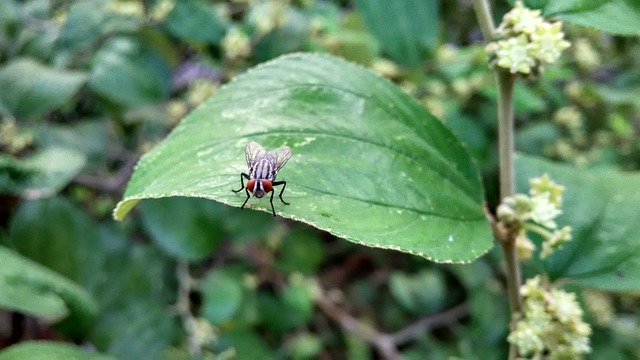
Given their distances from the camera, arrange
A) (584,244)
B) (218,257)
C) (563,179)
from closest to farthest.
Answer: (584,244) < (563,179) < (218,257)

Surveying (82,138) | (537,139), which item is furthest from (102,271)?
(537,139)

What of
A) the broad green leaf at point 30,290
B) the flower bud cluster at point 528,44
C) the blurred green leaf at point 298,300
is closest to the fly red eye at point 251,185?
the flower bud cluster at point 528,44

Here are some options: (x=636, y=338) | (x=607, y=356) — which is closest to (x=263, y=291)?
(x=607, y=356)

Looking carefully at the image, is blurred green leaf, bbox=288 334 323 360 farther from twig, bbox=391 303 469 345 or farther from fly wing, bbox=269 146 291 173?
fly wing, bbox=269 146 291 173

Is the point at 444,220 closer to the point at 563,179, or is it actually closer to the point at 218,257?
the point at 563,179

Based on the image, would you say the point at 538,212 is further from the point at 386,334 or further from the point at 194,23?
the point at 386,334

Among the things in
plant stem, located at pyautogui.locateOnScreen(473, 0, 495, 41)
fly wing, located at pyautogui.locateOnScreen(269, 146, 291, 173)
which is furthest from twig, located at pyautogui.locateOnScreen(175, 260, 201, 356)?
plant stem, located at pyautogui.locateOnScreen(473, 0, 495, 41)
